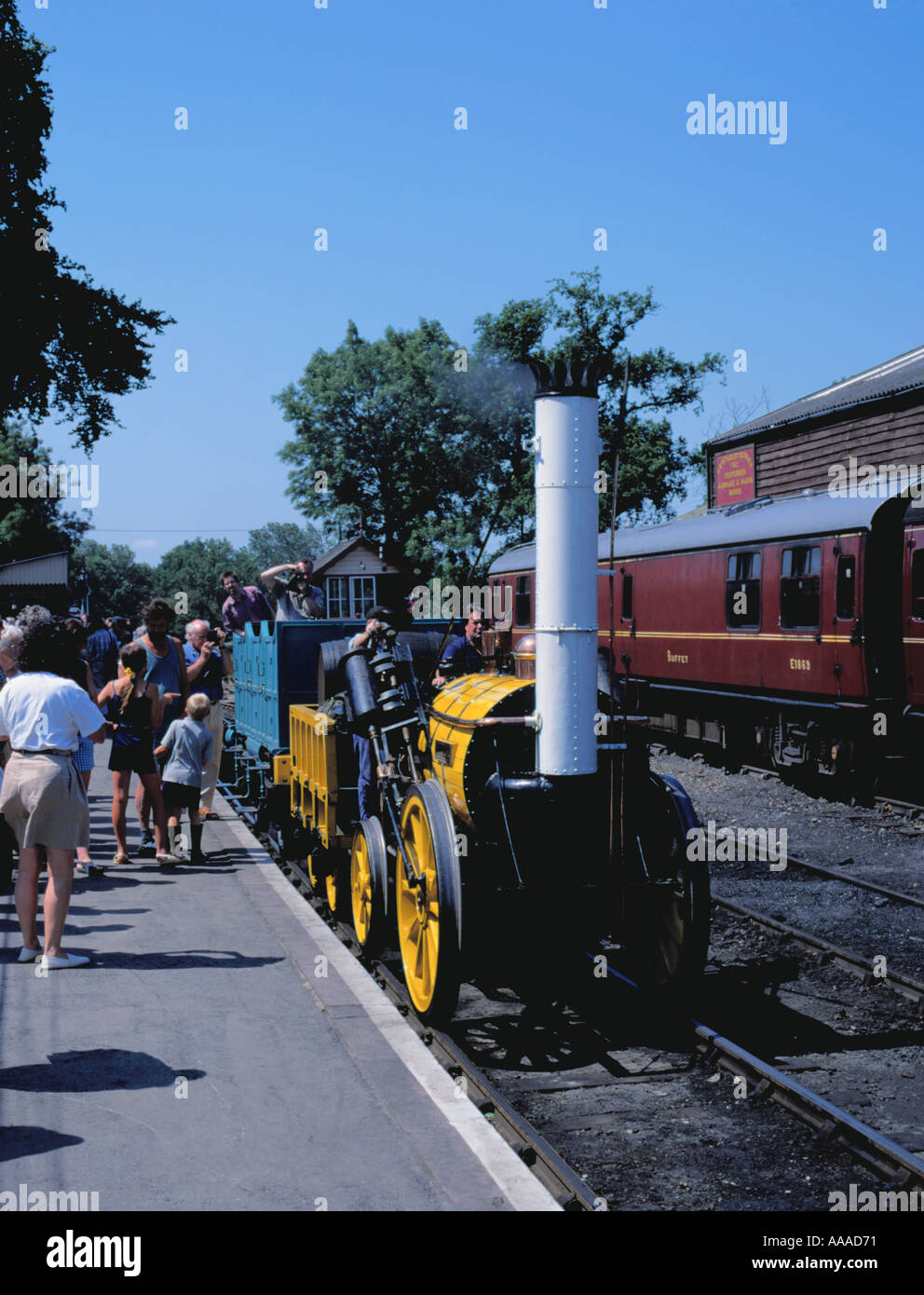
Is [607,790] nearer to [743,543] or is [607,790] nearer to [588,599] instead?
[588,599]

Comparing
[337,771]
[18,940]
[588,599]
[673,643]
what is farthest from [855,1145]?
[673,643]

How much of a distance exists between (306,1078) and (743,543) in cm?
1301

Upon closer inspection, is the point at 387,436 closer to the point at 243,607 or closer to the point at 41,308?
the point at 41,308

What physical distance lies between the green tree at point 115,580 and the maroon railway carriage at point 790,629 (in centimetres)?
10937

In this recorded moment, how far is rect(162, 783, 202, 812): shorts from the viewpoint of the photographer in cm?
989

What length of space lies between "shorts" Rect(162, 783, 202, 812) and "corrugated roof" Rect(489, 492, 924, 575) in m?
8.49

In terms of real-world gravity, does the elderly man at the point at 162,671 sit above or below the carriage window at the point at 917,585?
below

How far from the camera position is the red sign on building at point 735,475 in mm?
27844

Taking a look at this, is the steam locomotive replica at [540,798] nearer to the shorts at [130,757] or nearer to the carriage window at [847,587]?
the shorts at [130,757]

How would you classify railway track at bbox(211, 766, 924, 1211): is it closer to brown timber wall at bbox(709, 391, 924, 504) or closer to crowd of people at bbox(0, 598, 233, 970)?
crowd of people at bbox(0, 598, 233, 970)

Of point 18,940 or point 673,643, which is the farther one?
point 673,643

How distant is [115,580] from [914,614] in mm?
142772

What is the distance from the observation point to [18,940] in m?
7.61

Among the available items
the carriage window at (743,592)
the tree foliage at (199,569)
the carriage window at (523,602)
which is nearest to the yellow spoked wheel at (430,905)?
the carriage window at (743,592)
